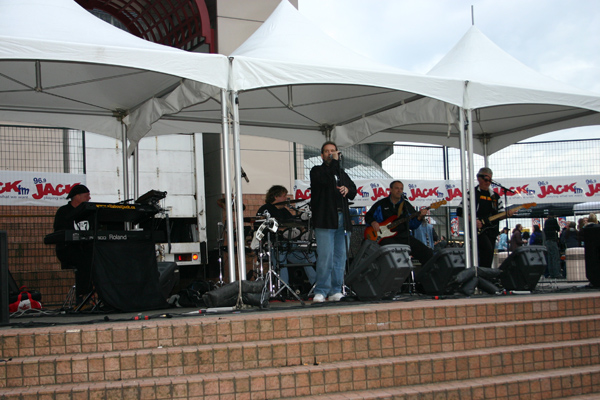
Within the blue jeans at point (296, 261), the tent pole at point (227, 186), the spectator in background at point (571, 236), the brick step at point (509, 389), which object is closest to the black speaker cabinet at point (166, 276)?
the tent pole at point (227, 186)

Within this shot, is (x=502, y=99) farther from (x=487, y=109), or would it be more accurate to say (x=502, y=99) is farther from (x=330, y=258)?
(x=330, y=258)

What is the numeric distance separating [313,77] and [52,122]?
4.11 metres

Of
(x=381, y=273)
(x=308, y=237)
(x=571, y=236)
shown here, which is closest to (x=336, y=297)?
(x=381, y=273)

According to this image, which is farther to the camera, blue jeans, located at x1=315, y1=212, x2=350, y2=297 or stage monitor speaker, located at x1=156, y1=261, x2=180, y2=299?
stage monitor speaker, located at x1=156, y1=261, x2=180, y2=299

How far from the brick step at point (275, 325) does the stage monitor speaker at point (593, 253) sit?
184 centimetres

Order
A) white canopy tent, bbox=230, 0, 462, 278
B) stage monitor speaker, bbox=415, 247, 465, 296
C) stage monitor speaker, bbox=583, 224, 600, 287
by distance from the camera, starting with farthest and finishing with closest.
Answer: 1. stage monitor speaker, bbox=583, 224, 600, 287
2. stage monitor speaker, bbox=415, 247, 465, 296
3. white canopy tent, bbox=230, 0, 462, 278

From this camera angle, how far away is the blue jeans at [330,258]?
23.1 feet

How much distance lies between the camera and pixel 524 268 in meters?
7.48

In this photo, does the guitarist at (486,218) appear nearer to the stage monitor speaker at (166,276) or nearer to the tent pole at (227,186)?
the tent pole at (227,186)

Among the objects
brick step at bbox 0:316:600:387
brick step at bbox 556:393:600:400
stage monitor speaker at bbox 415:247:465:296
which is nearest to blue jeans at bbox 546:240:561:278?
stage monitor speaker at bbox 415:247:465:296

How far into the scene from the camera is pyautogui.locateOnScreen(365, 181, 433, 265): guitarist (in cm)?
869

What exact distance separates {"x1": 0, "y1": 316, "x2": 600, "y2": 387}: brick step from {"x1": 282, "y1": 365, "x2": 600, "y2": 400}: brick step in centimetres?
37

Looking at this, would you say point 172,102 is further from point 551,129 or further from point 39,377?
point 551,129

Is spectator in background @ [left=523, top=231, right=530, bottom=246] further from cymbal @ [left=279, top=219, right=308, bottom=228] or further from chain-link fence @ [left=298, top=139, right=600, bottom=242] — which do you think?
cymbal @ [left=279, top=219, right=308, bottom=228]
